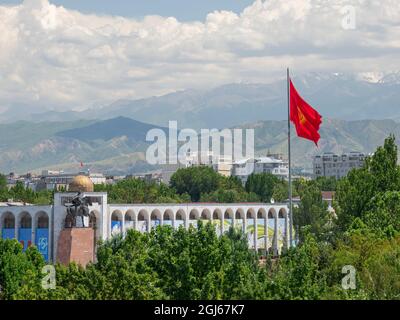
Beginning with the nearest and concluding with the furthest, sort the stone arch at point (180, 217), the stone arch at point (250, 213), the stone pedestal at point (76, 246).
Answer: the stone pedestal at point (76, 246) < the stone arch at point (180, 217) < the stone arch at point (250, 213)

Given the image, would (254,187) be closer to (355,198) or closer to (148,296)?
(355,198)

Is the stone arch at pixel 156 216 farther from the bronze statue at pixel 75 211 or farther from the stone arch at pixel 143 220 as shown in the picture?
the bronze statue at pixel 75 211

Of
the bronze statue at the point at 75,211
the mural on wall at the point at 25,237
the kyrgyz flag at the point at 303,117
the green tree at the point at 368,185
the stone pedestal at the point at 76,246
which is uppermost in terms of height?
the kyrgyz flag at the point at 303,117

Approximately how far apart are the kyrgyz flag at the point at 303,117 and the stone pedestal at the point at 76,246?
21.7 meters

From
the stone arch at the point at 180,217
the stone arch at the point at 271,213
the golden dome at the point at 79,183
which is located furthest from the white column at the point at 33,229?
the stone arch at the point at 271,213

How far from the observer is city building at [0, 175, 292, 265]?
10012 centimetres

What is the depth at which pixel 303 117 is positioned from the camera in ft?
158

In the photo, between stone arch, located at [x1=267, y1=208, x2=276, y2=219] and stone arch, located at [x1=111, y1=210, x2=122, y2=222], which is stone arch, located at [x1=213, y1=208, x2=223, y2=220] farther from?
stone arch, located at [x1=111, y1=210, x2=122, y2=222]

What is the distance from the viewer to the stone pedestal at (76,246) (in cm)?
6538

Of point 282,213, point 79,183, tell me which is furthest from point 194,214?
point 79,183

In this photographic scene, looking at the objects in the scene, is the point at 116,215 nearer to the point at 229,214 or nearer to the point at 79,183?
the point at 229,214

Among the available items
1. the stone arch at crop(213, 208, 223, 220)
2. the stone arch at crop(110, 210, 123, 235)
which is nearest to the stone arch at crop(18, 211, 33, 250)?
the stone arch at crop(110, 210, 123, 235)

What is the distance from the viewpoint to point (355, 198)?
80.6 meters
